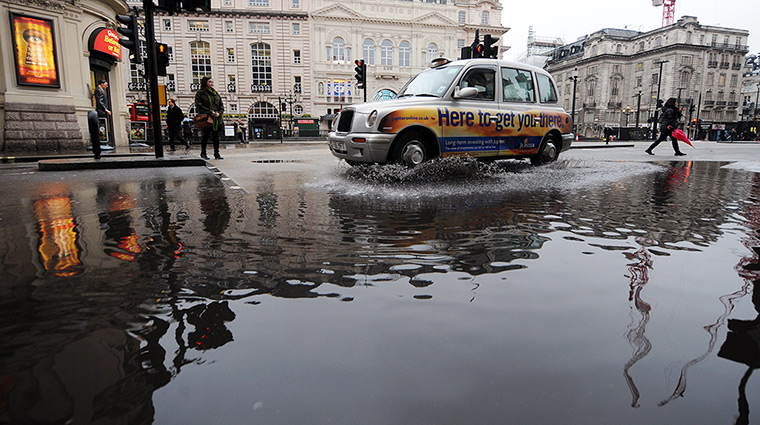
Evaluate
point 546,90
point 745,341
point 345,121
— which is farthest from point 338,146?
point 745,341

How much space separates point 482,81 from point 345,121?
2.33 m

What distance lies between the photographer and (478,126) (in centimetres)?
727

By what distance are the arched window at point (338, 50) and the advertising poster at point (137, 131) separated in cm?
3746

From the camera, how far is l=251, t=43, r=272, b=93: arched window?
186 ft

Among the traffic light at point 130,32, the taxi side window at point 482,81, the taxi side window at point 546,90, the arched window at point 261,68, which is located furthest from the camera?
the arched window at point 261,68

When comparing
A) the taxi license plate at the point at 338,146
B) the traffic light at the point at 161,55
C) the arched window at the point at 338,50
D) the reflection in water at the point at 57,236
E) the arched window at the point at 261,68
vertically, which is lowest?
the reflection in water at the point at 57,236

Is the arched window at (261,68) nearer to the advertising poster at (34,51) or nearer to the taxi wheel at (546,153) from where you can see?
the advertising poster at (34,51)

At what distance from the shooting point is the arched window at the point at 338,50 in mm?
58906

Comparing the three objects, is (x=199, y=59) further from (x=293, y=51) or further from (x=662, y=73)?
(x=662, y=73)

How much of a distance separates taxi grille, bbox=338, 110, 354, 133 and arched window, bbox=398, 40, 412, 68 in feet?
188

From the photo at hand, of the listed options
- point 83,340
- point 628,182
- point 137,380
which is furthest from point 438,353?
point 628,182

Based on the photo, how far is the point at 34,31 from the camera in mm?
14383

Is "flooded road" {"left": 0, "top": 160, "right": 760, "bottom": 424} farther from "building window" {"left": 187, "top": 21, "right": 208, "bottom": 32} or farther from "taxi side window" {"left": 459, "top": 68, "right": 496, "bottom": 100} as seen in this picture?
"building window" {"left": 187, "top": 21, "right": 208, "bottom": 32}

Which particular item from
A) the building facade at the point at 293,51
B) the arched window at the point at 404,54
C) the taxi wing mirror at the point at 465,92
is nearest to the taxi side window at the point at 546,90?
the taxi wing mirror at the point at 465,92
